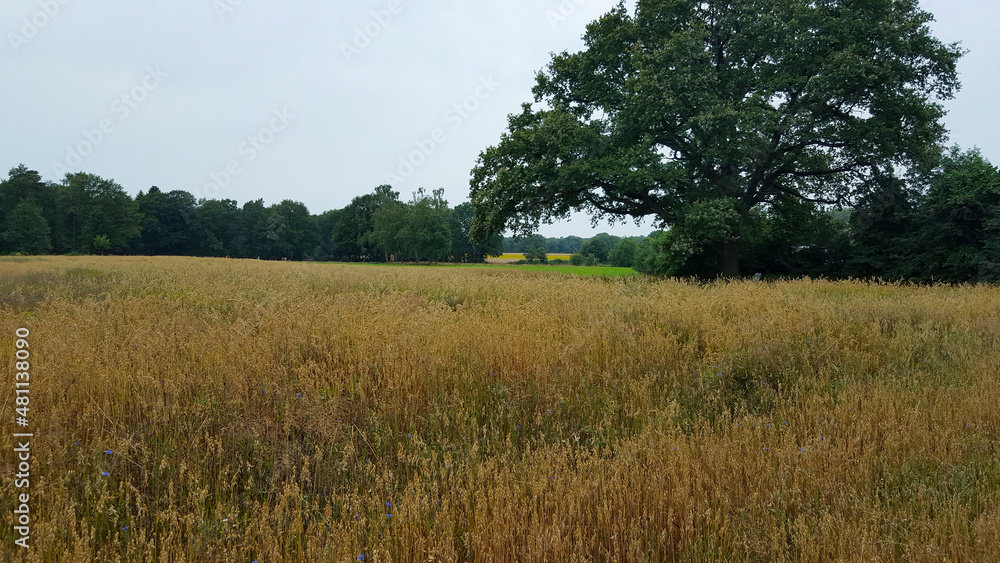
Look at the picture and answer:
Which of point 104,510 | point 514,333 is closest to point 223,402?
point 104,510

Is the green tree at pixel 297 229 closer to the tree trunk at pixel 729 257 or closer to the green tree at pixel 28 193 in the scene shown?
the green tree at pixel 28 193

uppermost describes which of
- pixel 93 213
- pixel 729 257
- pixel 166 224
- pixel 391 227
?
pixel 391 227

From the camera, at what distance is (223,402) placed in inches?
160

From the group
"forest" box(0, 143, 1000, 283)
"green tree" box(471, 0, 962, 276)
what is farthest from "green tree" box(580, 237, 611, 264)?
"green tree" box(471, 0, 962, 276)

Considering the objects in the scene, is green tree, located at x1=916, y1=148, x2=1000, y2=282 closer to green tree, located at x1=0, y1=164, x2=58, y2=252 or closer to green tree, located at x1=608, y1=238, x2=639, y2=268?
green tree, located at x1=608, y1=238, x2=639, y2=268

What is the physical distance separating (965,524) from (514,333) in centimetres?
443

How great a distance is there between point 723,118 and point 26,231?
66259 millimetres

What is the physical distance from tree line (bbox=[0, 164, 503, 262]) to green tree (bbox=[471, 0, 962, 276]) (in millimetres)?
39704

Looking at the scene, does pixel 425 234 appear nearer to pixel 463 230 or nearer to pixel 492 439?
pixel 463 230

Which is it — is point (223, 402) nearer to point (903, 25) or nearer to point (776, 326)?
point (776, 326)

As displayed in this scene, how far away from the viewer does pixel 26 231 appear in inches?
1934

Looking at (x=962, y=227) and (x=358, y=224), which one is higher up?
(x=358, y=224)

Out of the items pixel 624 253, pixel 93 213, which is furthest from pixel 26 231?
pixel 624 253

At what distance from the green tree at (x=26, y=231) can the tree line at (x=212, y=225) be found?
76 millimetres
